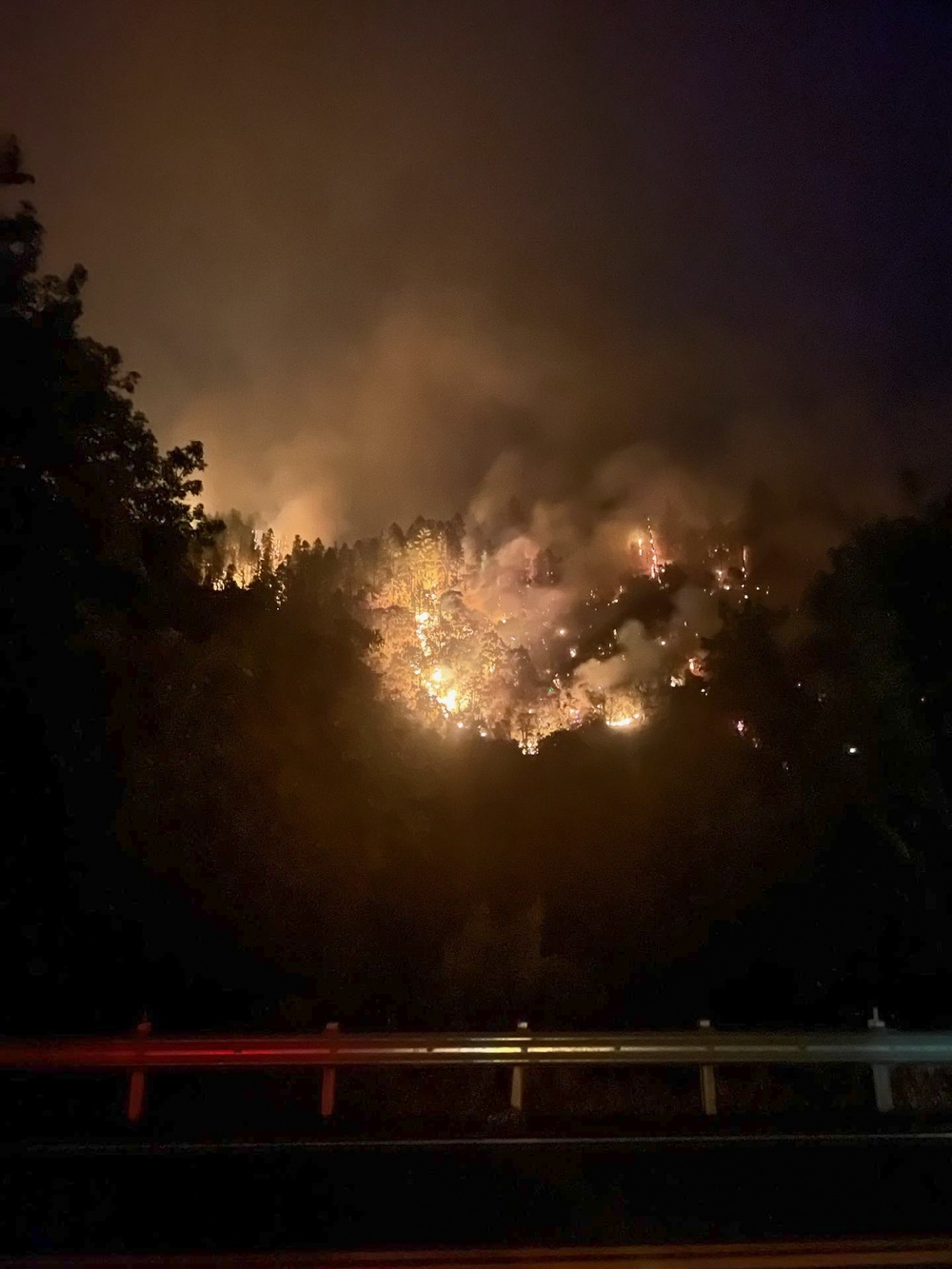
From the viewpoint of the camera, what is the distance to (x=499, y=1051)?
10.7m

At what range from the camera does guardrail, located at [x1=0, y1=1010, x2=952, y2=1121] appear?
1020 centimetres

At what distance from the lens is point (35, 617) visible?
12508 mm

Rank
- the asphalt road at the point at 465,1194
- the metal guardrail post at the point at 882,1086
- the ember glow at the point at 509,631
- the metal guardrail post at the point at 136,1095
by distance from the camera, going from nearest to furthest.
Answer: the asphalt road at the point at 465,1194 → the metal guardrail post at the point at 136,1095 → the metal guardrail post at the point at 882,1086 → the ember glow at the point at 509,631

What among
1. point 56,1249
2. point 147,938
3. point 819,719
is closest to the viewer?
point 56,1249

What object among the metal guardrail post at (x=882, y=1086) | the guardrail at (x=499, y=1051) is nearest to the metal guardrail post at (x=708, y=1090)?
the guardrail at (x=499, y=1051)

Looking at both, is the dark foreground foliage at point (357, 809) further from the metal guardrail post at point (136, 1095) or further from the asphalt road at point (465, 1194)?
the asphalt road at point (465, 1194)

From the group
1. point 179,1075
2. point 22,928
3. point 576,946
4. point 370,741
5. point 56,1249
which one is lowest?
point 56,1249

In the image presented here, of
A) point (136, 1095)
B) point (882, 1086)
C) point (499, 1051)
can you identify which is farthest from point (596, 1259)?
point (136, 1095)

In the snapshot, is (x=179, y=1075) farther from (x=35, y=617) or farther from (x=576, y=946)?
(x=576, y=946)

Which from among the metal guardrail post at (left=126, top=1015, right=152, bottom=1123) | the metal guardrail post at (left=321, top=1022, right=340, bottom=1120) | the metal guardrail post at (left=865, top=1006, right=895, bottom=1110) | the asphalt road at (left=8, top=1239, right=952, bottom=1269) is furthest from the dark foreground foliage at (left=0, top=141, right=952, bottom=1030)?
the metal guardrail post at (left=865, top=1006, right=895, bottom=1110)

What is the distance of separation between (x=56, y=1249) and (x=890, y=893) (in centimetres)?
1823

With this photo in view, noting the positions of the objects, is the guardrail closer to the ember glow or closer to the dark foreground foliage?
the dark foreground foliage

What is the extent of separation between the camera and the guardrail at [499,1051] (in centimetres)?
1020

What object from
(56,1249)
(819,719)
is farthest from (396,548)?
(56,1249)
